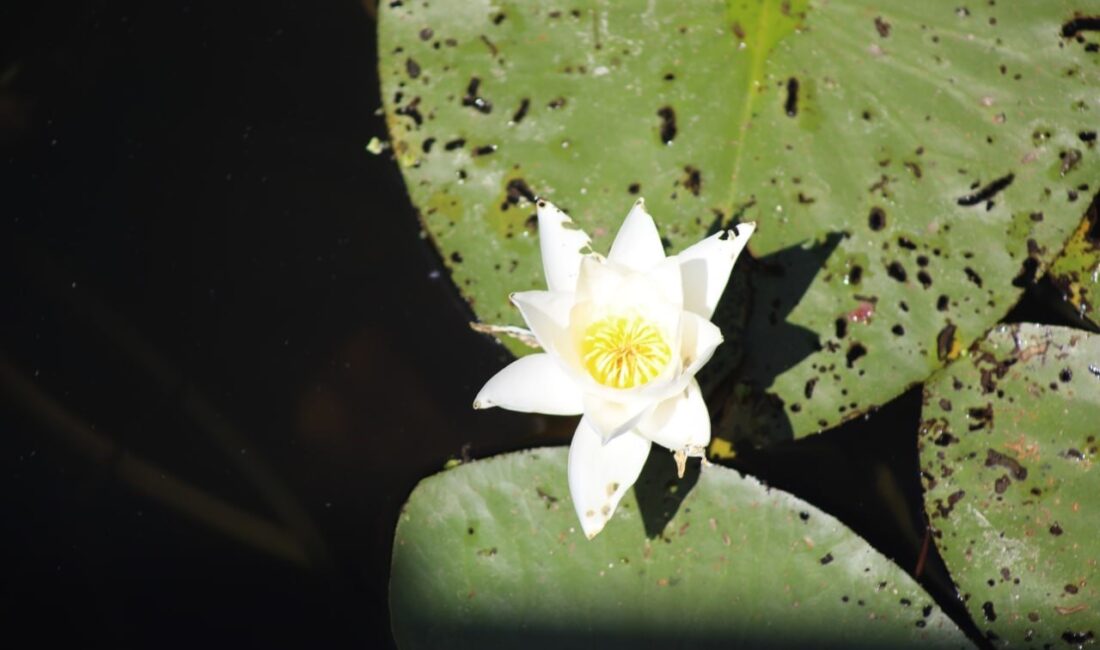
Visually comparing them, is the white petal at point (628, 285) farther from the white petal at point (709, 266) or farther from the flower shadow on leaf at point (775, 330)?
the flower shadow on leaf at point (775, 330)

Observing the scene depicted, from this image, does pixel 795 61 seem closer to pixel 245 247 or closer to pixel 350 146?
pixel 350 146

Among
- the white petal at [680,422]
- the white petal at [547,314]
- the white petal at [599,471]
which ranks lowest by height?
the white petal at [599,471]

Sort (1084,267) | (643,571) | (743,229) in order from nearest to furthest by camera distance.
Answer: (743,229), (643,571), (1084,267)

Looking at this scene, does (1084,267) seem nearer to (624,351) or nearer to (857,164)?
(857,164)

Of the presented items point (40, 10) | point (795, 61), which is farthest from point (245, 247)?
point (795, 61)

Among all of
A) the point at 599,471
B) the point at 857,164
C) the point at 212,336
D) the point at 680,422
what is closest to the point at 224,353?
the point at 212,336

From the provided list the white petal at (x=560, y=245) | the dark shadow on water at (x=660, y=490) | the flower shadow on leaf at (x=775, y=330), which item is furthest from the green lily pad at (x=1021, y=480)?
the white petal at (x=560, y=245)

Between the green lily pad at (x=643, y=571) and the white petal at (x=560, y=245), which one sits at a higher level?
the white petal at (x=560, y=245)
